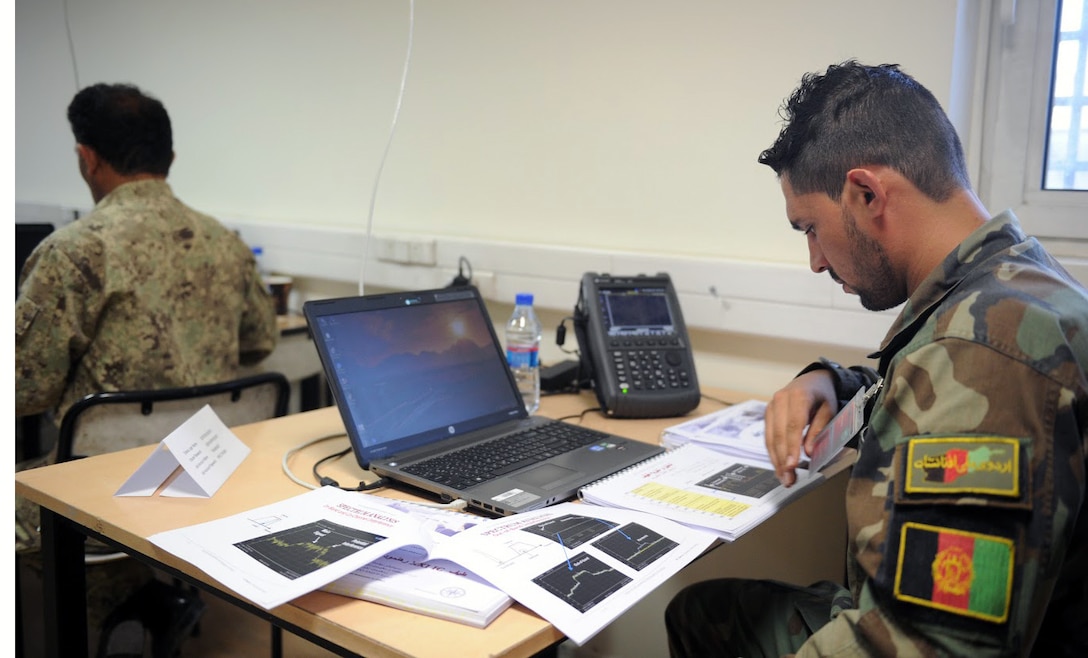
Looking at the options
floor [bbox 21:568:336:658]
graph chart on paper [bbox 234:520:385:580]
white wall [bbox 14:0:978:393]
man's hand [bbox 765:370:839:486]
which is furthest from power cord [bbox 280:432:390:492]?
white wall [bbox 14:0:978:393]

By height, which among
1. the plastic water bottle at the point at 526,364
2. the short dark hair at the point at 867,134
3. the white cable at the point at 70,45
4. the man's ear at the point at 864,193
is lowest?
the plastic water bottle at the point at 526,364

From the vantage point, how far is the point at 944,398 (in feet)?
2.77

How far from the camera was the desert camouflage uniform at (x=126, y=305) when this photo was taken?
1868 millimetres

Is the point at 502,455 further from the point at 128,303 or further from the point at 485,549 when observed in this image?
the point at 128,303

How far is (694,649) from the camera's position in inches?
55.6

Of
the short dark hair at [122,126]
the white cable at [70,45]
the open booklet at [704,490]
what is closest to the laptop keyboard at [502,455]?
the open booklet at [704,490]

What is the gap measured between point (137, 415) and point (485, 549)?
1.04m

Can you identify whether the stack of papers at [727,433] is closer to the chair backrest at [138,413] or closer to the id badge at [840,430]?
the id badge at [840,430]

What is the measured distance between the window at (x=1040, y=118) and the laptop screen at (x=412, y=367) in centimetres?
114

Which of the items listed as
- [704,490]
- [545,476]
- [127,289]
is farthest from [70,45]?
[704,490]

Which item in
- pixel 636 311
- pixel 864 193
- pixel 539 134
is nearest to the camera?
pixel 864 193

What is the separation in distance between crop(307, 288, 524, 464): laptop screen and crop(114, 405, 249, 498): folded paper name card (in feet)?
0.69

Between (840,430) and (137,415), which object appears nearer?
(840,430)

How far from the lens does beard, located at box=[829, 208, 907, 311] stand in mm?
1100
